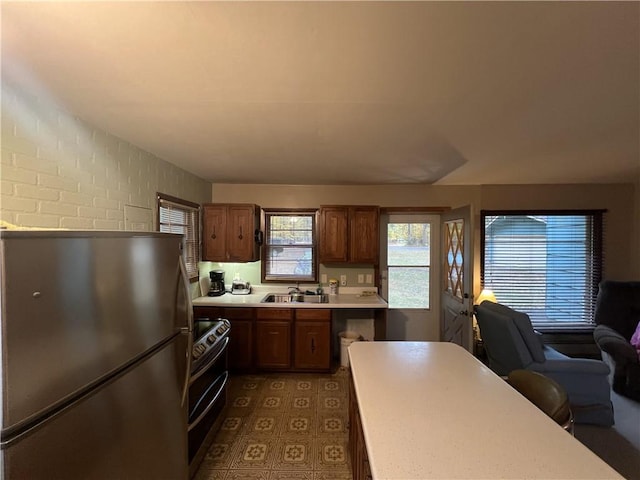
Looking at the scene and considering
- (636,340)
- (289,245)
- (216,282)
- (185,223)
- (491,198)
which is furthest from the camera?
(289,245)

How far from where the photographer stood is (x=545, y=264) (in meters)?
3.90

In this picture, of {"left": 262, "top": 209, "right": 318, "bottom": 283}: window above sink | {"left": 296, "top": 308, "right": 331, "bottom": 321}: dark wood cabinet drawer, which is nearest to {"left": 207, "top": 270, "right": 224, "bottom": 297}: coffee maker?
{"left": 262, "top": 209, "right": 318, "bottom": 283}: window above sink

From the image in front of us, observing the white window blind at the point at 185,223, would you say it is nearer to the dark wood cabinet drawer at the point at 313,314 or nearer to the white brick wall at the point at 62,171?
the white brick wall at the point at 62,171

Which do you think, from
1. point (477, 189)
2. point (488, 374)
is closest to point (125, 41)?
point (488, 374)

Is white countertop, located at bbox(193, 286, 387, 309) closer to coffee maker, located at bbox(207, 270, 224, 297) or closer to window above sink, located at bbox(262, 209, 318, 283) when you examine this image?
coffee maker, located at bbox(207, 270, 224, 297)

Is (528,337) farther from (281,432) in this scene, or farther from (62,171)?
(62,171)

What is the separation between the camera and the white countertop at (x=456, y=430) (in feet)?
2.95

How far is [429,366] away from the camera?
1.60 m

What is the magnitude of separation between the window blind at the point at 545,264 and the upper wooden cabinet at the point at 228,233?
318cm

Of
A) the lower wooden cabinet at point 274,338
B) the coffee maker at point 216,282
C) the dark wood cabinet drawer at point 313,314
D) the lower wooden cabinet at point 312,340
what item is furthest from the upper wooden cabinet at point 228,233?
the lower wooden cabinet at point 312,340

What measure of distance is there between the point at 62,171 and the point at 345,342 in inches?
125

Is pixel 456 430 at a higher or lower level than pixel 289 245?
lower

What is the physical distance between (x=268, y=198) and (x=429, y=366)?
2.98m

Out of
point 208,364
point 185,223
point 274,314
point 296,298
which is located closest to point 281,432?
point 208,364
